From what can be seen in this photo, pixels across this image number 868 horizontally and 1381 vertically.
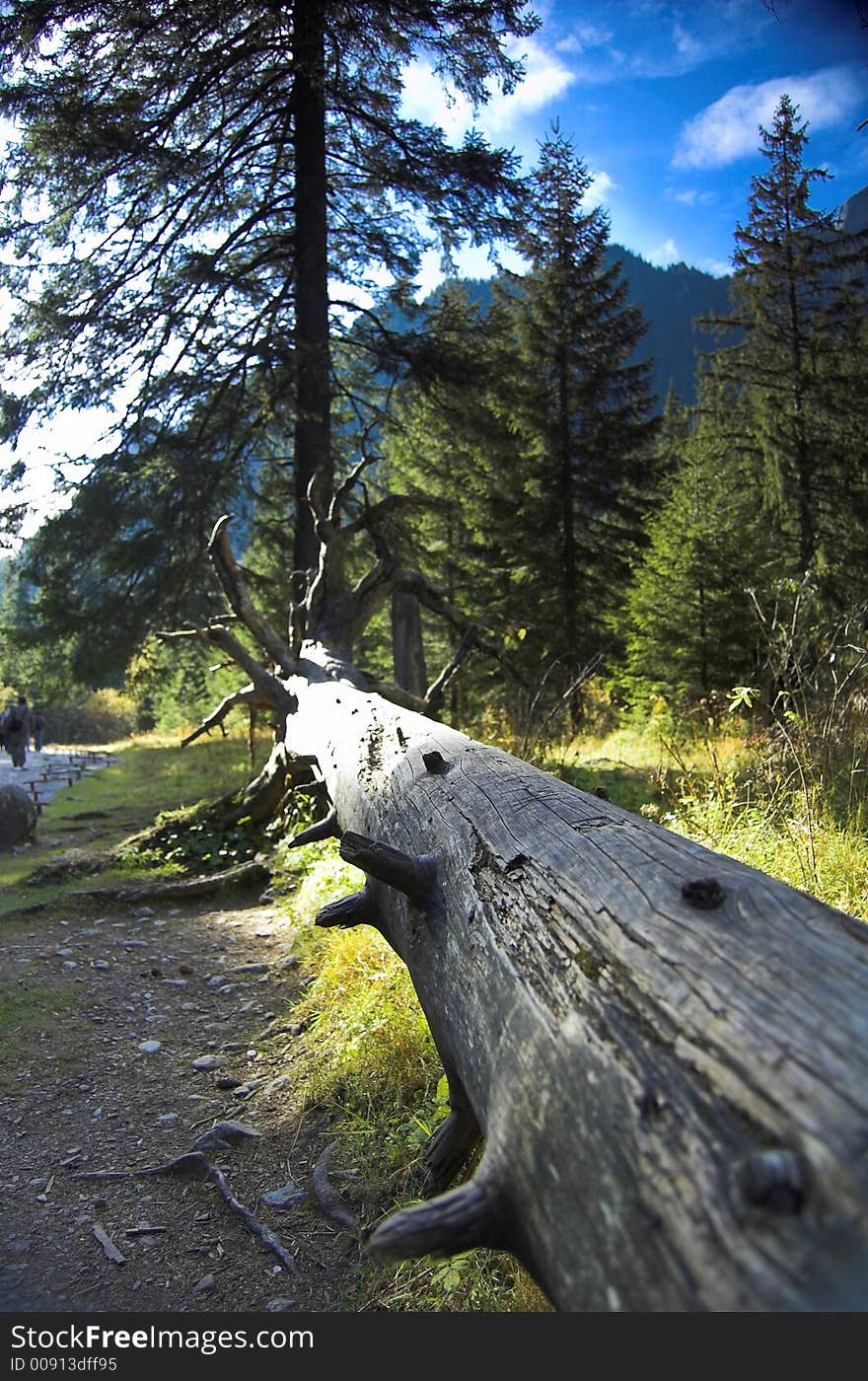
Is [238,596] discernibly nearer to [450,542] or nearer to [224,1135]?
[224,1135]

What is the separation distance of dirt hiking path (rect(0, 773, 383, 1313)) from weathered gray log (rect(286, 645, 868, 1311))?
33.3 inches

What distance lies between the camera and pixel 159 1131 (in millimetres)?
3211

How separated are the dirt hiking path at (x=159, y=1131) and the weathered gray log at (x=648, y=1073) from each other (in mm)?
845

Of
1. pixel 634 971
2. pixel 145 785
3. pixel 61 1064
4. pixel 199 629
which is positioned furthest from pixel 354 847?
pixel 145 785

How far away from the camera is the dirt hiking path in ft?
7.90

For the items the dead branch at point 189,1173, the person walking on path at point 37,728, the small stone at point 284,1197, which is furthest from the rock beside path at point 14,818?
the person walking on path at point 37,728

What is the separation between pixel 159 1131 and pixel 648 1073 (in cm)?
277

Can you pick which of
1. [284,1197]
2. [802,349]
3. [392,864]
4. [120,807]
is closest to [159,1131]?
[284,1197]

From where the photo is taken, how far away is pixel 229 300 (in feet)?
33.1

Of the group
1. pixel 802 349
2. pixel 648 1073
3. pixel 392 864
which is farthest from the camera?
pixel 802 349

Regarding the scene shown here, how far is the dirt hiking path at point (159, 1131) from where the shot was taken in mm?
2408

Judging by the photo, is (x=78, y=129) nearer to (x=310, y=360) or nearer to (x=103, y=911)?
(x=310, y=360)

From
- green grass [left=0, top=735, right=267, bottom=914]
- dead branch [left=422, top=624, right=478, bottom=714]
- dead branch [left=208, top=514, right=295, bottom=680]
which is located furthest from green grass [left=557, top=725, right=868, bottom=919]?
green grass [left=0, top=735, right=267, bottom=914]

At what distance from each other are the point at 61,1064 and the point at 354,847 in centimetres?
264
